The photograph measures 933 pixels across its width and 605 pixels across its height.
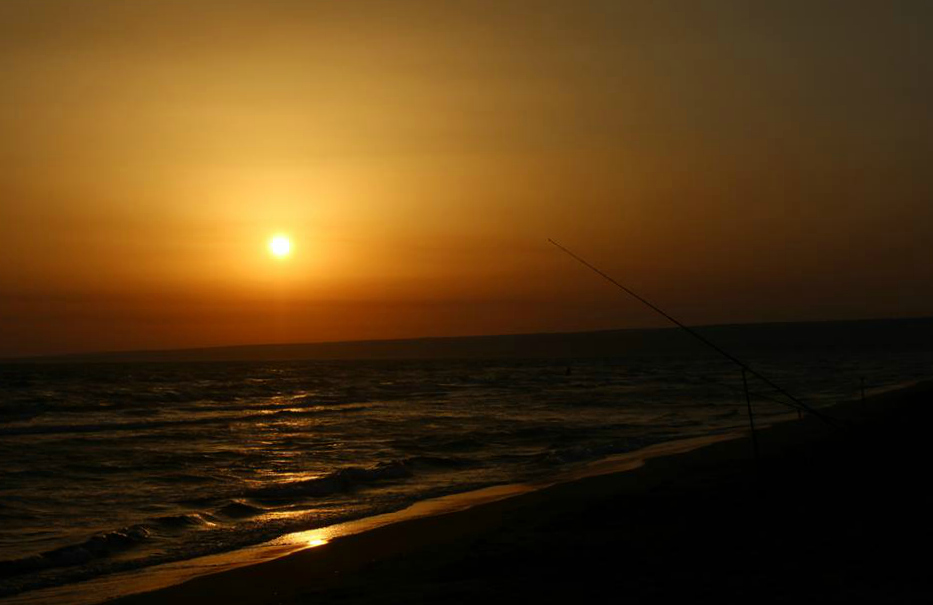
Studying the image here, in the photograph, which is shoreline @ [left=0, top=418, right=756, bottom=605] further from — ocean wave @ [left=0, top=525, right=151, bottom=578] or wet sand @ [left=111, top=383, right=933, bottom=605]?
ocean wave @ [left=0, top=525, right=151, bottom=578]

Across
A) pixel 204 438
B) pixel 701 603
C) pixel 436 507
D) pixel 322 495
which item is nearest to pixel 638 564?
pixel 701 603

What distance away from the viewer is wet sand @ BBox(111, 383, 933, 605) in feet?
23.6

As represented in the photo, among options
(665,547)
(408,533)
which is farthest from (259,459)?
(665,547)

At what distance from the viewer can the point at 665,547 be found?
8664 mm

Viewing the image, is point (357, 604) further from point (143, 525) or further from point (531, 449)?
point (531, 449)

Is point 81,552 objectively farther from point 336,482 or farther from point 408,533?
point 336,482

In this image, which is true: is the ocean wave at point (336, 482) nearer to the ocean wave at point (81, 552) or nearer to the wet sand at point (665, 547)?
the ocean wave at point (81, 552)

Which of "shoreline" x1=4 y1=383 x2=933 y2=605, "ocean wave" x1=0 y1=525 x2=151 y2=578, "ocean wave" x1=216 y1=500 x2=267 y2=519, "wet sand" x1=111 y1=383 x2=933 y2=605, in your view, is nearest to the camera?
"wet sand" x1=111 y1=383 x2=933 y2=605

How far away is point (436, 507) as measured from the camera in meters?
14.4

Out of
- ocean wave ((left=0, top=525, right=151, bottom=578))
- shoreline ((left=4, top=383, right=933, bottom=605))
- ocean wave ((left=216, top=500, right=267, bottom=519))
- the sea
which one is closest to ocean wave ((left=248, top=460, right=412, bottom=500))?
the sea

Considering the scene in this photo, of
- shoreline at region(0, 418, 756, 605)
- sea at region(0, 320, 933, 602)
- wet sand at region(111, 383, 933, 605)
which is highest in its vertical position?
wet sand at region(111, 383, 933, 605)

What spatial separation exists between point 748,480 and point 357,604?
667 centimetres

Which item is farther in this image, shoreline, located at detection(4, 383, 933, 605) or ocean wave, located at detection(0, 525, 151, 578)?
ocean wave, located at detection(0, 525, 151, 578)

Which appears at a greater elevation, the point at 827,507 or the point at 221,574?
the point at 827,507
